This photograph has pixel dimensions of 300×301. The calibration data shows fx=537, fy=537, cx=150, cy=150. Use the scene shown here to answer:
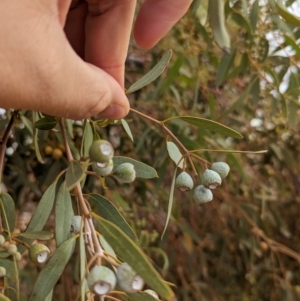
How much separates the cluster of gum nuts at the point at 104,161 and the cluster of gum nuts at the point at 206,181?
9 cm

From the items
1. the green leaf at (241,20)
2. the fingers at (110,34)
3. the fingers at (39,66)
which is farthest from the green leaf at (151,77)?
the green leaf at (241,20)

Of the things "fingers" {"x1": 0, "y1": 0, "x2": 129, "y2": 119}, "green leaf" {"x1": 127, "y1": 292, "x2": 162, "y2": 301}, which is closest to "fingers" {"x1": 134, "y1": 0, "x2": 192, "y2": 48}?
"fingers" {"x1": 0, "y1": 0, "x2": 129, "y2": 119}

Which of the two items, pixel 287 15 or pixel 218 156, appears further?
pixel 218 156

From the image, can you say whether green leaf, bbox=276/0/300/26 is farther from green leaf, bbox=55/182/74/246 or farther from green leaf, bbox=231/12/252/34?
green leaf, bbox=55/182/74/246

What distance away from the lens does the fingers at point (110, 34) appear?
0.95 m

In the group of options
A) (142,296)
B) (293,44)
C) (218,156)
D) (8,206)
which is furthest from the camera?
(218,156)

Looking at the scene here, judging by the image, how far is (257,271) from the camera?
7.24ft

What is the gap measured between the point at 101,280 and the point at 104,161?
0.14 m

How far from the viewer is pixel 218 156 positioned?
180 centimetres

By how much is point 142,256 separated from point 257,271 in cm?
177

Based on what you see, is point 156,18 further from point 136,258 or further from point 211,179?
point 136,258

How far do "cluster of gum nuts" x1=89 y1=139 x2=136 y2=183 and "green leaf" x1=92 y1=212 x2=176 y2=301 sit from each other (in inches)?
2.9

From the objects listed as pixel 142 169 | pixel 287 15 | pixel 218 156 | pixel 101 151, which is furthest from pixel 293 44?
pixel 101 151

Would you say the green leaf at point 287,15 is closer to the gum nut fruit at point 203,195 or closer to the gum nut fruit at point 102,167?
the gum nut fruit at point 203,195
